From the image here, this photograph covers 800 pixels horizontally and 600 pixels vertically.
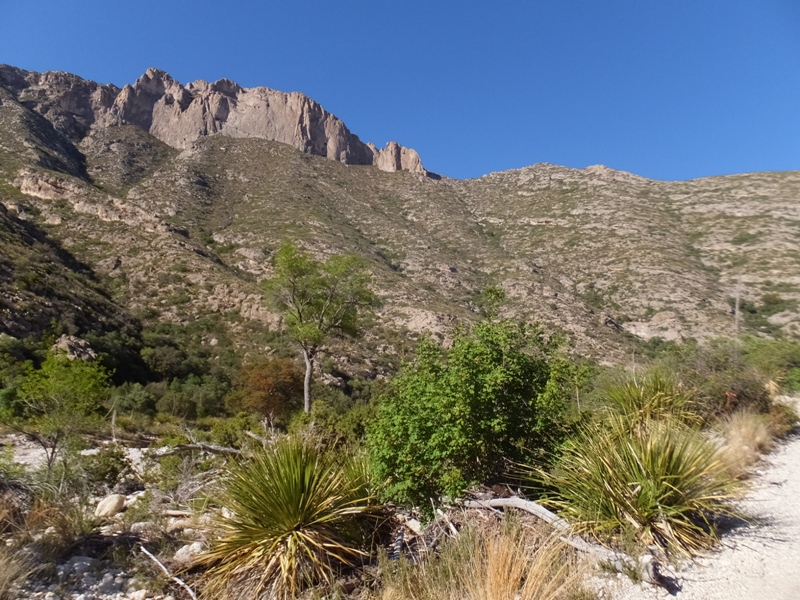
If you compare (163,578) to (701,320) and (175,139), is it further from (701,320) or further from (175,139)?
(175,139)

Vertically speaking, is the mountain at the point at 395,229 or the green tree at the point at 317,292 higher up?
the mountain at the point at 395,229

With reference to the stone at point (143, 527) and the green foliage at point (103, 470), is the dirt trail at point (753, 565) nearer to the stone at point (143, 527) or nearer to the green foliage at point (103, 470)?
the stone at point (143, 527)

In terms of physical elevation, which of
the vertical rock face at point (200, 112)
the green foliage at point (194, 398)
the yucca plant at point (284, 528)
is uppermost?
the vertical rock face at point (200, 112)

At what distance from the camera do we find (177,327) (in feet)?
98.0

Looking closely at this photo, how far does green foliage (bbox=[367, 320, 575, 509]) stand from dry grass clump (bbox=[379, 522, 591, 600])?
752 millimetres

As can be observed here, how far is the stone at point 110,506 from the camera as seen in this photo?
248 inches

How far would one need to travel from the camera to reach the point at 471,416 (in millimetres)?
5156

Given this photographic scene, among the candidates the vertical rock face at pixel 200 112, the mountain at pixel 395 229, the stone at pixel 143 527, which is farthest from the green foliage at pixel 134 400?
the vertical rock face at pixel 200 112

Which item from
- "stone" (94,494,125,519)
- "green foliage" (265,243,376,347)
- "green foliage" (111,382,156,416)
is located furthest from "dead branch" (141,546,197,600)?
"green foliage" (111,382,156,416)

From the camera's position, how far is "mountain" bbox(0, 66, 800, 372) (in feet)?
111

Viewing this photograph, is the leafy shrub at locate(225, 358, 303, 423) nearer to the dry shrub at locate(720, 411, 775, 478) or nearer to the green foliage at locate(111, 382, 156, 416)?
the green foliage at locate(111, 382, 156, 416)

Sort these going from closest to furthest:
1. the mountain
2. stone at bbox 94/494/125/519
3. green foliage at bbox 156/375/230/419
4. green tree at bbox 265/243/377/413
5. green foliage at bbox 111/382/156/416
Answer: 1. stone at bbox 94/494/125/519
2. green foliage at bbox 111/382/156/416
3. green tree at bbox 265/243/377/413
4. green foliage at bbox 156/375/230/419
5. the mountain

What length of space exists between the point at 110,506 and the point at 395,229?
45.8 m

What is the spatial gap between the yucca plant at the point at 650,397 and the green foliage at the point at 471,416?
79.4 inches
